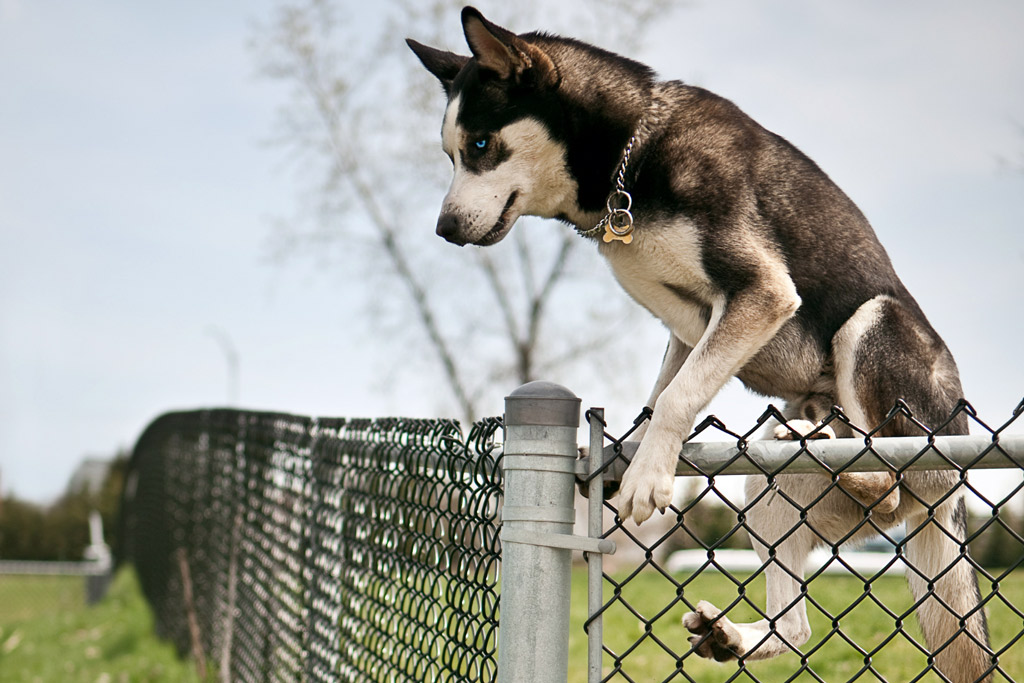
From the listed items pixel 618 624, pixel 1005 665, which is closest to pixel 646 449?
pixel 1005 665

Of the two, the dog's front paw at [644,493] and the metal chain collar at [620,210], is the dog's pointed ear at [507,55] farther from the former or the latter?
the dog's front paw at [644,493]

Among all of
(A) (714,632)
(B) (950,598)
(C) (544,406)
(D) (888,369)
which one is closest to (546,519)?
(C) (544,406)

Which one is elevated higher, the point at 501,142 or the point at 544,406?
the point at 501,142

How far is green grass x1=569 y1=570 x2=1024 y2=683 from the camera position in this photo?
13.3 feet

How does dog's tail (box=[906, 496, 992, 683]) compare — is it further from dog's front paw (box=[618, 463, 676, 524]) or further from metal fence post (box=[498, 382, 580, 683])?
metal fence post (box=[498, 382, 580, 683])

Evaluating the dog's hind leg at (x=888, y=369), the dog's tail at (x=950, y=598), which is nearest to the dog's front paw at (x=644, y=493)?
the dog's tail at (x=950, y=598)

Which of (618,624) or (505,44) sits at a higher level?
(505,44)

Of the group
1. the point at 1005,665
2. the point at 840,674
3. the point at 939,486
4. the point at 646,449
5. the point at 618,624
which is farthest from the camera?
the point at 618,624

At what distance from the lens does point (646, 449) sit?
1.91 metres

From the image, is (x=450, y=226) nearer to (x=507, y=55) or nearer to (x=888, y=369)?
(x=507, y=55)

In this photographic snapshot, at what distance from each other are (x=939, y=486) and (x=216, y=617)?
165 inches

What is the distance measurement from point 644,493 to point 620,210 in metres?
1.20

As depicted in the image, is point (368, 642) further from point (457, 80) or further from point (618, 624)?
point (618, 624)

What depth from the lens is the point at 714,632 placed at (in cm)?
228
